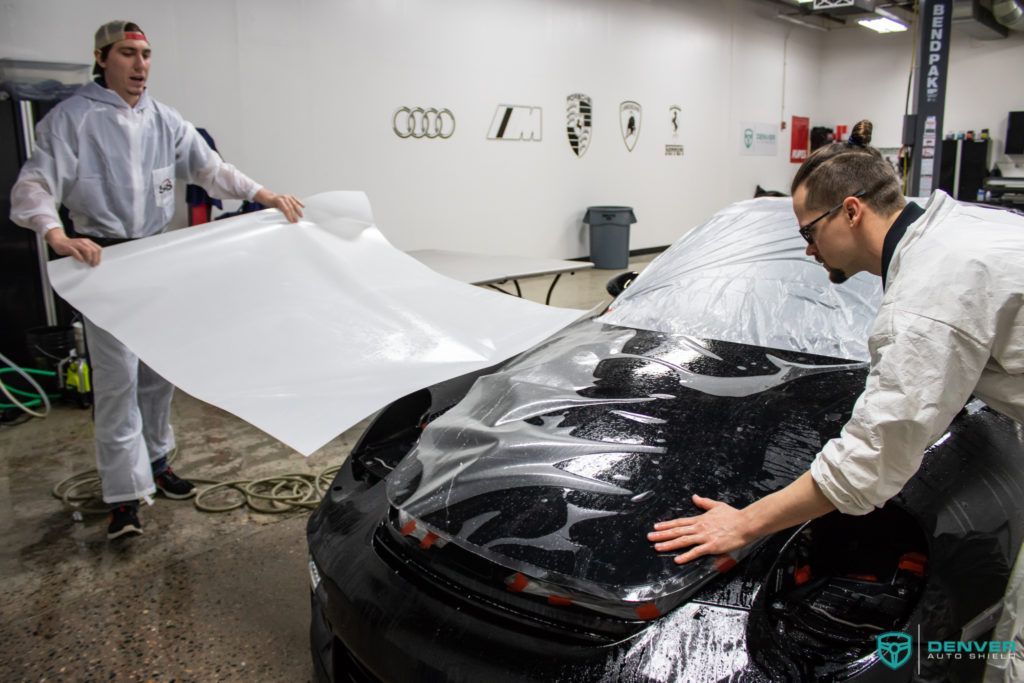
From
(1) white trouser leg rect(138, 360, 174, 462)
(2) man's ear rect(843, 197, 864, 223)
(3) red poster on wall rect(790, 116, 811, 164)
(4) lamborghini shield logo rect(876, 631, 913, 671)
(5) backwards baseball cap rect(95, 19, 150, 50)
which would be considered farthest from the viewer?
Result: (3) red poster on wall rect(790, 116, 811, 164)

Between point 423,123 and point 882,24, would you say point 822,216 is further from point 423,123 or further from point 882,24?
point 882,24

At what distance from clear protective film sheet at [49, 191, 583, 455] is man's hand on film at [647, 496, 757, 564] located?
0.67 metres

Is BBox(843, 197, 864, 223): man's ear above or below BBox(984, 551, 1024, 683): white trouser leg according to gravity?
above

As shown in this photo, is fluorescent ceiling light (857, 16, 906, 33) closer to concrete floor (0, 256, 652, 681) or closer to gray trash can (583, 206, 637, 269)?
gray trash can (583, 206, 637, 269)

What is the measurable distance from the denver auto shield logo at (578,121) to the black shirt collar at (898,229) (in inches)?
302

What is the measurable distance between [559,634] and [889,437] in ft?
1.94

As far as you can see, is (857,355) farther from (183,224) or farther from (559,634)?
(183,224)

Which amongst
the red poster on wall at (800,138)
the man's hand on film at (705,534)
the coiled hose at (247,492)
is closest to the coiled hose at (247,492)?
the coiled hose at (247,492)

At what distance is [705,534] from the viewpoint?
1.23 metres

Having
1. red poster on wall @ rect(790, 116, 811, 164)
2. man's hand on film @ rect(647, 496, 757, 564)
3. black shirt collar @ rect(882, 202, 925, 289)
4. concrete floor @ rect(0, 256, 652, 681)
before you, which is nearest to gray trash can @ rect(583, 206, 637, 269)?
concrete floor @ rect(0, 256, 652, 681)

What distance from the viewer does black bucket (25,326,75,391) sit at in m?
4.27

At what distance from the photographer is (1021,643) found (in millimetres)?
1270

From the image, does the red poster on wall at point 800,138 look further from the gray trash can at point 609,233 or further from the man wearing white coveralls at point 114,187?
the man wearing white coveralls at point 114,187

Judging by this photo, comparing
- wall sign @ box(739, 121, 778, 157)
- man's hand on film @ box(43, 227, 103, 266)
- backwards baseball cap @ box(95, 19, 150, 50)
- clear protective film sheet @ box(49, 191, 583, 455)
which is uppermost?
wall sign @ box(739, 121, 778, 157)
